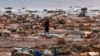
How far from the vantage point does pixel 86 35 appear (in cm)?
2256

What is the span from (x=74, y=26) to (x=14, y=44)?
389 inches

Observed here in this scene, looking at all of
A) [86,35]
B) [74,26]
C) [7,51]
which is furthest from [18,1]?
[7,51]

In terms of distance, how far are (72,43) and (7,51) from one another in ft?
11.2

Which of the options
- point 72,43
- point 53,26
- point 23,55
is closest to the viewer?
point 23,55

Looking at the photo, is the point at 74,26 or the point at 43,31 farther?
the point at 74,26

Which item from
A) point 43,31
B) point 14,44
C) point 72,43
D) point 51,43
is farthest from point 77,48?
point 43,31

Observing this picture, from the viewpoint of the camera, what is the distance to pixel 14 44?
64.7 ft

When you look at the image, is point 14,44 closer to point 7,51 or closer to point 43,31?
point 7,51

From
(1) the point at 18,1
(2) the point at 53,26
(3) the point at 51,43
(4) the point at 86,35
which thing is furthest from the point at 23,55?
(1) the point at 18,1

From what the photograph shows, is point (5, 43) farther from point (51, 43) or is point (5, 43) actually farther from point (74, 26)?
point (74, 26)

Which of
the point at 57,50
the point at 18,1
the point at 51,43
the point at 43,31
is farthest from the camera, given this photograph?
the point at 18,1

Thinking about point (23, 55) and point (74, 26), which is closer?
point (23, 55)

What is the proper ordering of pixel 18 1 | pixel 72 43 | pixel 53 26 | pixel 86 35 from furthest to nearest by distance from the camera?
pixel 18 1, pixel 53 26, pixel 86 35, pixel 72 43

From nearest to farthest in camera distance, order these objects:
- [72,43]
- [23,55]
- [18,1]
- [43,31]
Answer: [23,55] < [72,43] < [43,31] < [18,1]
